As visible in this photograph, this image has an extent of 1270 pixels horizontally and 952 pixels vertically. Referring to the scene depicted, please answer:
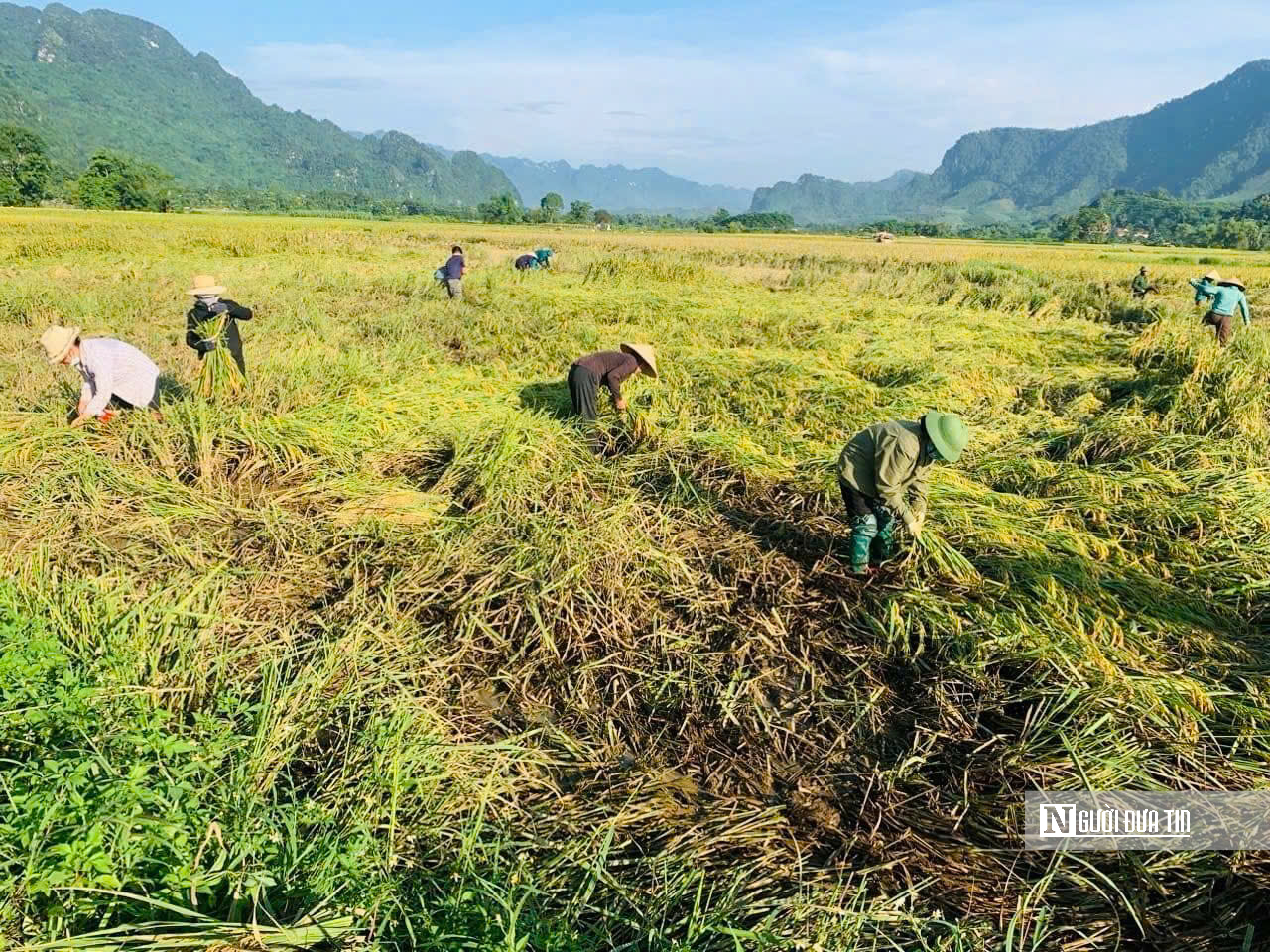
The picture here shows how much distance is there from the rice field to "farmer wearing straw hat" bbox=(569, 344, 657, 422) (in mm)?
255

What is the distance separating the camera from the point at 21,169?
49.8 m

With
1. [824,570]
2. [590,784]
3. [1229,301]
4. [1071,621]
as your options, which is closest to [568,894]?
[590,784]

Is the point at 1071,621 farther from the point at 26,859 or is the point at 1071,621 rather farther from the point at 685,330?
the point at 685,330

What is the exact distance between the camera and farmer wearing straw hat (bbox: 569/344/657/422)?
480 cm

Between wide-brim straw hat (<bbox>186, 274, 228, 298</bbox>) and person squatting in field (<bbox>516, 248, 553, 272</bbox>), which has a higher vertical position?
person squatting in field (<bbox>516, 248, 553, 272</bbox>)

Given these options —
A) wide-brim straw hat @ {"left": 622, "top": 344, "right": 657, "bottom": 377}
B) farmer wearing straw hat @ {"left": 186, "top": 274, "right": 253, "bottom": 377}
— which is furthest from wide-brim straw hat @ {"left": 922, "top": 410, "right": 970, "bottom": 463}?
farmer wearing straw hat @ {"left": 186, "top": 274, "right": 253, "bottom": 377}

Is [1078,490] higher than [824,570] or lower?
higher

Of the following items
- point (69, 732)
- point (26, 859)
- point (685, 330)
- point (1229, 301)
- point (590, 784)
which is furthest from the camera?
point (685, 330)

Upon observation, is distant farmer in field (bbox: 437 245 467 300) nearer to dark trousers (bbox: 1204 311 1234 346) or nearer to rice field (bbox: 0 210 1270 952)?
rice field (bbox: 0 210 1270 952)

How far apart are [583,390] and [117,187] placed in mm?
63736

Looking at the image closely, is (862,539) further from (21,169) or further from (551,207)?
(551,207)

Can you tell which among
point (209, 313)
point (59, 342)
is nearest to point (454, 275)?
point (209, 313)

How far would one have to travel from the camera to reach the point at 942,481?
13.1 ft

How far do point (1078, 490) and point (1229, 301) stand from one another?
565 centimetres
